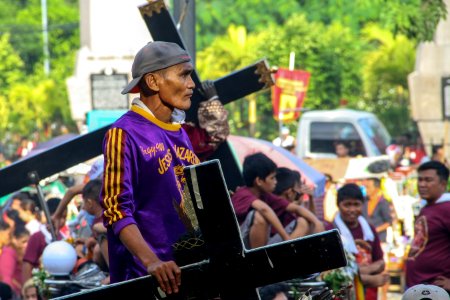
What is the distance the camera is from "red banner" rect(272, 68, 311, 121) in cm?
2909

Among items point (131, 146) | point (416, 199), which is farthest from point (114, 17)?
point (131, 146)

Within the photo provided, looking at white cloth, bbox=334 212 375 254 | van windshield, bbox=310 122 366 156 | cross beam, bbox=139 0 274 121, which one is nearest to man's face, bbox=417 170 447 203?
white cloth, bbox=334 212 375 254

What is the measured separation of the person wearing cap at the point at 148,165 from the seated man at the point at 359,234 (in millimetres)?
5080

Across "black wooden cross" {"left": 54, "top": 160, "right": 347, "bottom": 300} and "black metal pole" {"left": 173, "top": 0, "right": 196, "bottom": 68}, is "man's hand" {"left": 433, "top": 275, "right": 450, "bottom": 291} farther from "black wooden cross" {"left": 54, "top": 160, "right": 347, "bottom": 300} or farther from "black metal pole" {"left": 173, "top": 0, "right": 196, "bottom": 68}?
"black wooden cross" {"left": 54, "top": 160, "right": 347, "bottom": 300}

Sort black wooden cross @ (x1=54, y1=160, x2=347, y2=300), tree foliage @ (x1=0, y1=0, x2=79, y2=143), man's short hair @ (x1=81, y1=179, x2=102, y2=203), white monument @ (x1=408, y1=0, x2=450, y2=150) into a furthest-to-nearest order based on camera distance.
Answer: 1. tree foliage @ (x1=0, y1=0, x2=79, y2=143)
2. white monument @ (x1=408, y1=0, x2=450, y2=150)
3. man's short hair @ (x1=81, y1=179, x2=102, y2=203)
4. black wooden cross @ (x1=54, y1=160, x2=347, y2=300)

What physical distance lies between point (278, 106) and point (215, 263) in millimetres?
24218

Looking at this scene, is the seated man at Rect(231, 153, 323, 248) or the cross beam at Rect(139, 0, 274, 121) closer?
the cross beam at Rect(139, 0, 274, 121)

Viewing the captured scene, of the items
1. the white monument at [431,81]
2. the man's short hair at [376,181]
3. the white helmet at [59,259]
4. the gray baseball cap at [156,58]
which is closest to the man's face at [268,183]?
the white helmet at [59,259]

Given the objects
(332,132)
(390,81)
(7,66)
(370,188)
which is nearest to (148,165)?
(370,188)

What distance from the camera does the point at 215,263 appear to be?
4965 millimetres

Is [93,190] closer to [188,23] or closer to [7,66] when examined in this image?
[188,23]

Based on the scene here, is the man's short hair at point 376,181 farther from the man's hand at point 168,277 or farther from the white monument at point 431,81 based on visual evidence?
the man's hand at point 168,277

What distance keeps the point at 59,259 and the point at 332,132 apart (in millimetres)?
18439

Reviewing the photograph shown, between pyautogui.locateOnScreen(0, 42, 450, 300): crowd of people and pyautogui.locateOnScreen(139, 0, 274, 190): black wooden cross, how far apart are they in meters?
0.19
